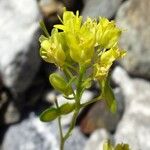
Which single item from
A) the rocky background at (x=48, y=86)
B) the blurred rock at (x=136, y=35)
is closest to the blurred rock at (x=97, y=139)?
the rocky background at (x=48, y=86)

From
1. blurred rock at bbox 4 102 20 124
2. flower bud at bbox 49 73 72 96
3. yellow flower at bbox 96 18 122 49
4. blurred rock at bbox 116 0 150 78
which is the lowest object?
blurred rock at bbox 4 102 20 124

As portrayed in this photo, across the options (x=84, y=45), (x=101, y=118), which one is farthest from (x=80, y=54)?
(x=101, y=118)

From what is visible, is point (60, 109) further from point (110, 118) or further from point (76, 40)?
point (110, 118)

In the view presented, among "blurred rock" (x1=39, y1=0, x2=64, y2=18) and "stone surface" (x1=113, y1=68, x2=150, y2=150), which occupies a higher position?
"blurred rock" (x1=39, y1=0, x2=64, y2=18)

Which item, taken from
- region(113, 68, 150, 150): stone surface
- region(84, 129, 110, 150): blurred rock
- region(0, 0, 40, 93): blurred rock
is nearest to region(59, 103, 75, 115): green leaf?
region(113, 68, 150, 150): stone surface

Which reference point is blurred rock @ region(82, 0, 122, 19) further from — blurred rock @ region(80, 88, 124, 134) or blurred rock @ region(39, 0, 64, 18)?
blurred rock @ region(80, 88, 124, 134)

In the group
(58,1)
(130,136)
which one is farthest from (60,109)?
(58,1)

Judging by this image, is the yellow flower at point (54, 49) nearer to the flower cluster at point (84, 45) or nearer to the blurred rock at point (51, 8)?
the flower cluster at point (84, 45)

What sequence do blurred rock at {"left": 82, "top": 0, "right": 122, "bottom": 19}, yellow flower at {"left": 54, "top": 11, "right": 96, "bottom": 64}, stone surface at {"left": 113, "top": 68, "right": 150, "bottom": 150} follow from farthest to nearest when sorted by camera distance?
blurred rock at {"left": 82, "top": 0, "right": 122, "bottom": 19} < stone surface at {"left": 113, "top": 68, "right": 150, "bottom": 150} < yellow flower at {"left": 54, "top": 11, "right": 96, "bottom": 64}
